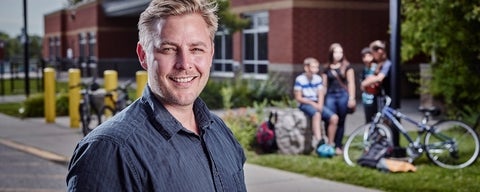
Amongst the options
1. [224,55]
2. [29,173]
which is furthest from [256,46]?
[29,173]

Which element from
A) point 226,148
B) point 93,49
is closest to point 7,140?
point 226,148

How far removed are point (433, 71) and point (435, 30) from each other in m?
1.27

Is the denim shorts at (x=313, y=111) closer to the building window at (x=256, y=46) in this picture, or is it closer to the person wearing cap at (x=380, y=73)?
the person wearing cap at (x=380, y=73)

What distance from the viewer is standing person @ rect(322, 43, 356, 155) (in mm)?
9953

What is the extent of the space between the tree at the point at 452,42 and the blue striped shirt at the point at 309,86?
15.9 ft

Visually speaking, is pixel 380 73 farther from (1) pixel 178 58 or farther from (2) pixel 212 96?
(2) pixel 212 96

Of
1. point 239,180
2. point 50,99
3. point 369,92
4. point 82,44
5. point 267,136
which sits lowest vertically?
point 267,136

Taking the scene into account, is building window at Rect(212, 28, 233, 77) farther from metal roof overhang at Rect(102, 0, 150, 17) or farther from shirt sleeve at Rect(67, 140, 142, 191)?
shirt sleeve at Rect(67, 140, 142, 191)

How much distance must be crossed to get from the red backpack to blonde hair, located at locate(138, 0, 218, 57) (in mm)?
8164

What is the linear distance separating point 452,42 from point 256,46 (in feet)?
39.6

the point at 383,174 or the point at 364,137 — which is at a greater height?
the point at 364,137

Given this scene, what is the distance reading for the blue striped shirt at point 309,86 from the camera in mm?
9945

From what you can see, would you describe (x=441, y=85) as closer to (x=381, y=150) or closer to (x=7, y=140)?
(x=381, y=150)

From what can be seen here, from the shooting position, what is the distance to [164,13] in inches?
74.4
